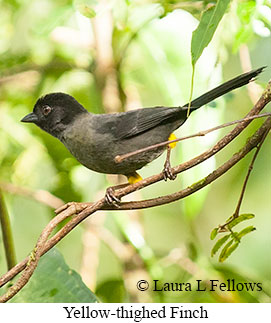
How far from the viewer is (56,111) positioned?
279 centimetres

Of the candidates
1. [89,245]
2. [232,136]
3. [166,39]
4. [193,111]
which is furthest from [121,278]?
[232,136]

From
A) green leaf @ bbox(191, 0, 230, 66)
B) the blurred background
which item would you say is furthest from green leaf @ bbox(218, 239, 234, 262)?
the blurred background

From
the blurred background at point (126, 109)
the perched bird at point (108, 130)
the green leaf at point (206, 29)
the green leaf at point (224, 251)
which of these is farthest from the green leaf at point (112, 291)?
the green leaf at point (206, 29)

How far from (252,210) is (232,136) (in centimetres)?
220

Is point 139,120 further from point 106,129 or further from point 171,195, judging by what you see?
point 171,195

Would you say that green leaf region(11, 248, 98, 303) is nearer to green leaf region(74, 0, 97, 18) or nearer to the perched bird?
the perched bird

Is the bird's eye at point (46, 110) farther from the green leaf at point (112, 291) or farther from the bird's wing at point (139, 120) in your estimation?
the green leaf at point (112, 291)

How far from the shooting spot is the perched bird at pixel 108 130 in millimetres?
2543

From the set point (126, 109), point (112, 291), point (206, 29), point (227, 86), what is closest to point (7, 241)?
point (112, 291)

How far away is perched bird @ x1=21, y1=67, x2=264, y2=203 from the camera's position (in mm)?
2543

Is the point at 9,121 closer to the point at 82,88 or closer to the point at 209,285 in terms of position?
the point at 82,88

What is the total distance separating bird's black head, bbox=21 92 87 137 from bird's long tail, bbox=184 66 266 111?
0.65 metres

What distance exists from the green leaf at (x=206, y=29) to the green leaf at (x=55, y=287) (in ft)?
3.20

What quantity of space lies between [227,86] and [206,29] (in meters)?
0.74
